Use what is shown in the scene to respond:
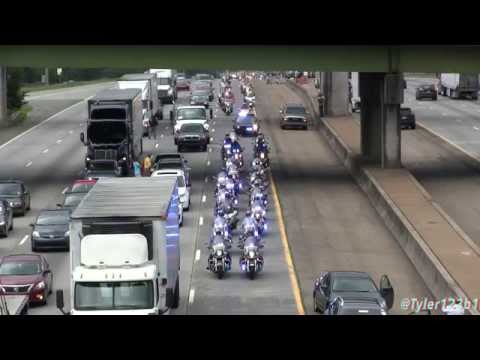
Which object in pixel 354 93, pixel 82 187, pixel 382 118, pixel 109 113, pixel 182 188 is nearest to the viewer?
pixel 182 188

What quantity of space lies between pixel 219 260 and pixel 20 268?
5399mm

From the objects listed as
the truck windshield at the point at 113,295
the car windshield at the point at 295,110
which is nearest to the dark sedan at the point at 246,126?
the car windshield at the point at 295,110

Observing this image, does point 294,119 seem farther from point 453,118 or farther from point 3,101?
point 3,101

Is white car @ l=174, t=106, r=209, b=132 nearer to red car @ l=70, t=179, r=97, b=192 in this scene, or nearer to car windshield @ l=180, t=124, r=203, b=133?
car windshield @ l=180, t=124, r=203, b=133

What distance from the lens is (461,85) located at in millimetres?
104562

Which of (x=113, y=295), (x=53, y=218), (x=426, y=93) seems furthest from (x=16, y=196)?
(x=426, y=93)

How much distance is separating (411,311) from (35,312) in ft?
27.5

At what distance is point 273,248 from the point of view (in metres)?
36.3

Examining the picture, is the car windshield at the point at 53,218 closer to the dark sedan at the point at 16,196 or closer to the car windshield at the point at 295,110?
the dark sedan at the point at 16,196

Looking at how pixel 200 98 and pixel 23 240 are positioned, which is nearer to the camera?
pixel 23 240
